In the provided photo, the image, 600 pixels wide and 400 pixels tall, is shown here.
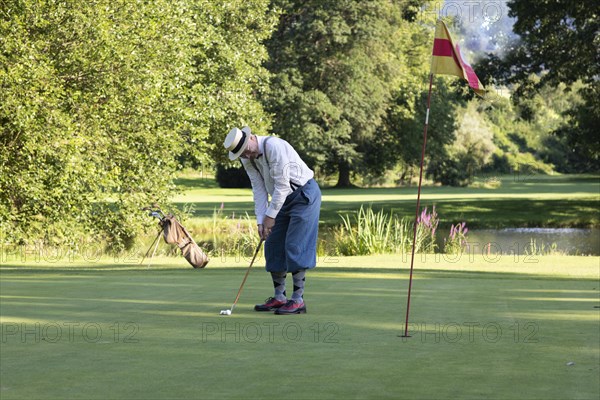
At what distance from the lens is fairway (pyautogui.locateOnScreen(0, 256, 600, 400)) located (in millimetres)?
6215

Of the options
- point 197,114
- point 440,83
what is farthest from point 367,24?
point 197,114

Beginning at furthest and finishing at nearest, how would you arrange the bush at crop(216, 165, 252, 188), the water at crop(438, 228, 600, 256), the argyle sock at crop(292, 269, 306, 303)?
the bush at crop(216, 165, 252, 188)
the water at crop(438, 228, 600, 256)
the argyle sock at crop(292, 269, 306, 303)

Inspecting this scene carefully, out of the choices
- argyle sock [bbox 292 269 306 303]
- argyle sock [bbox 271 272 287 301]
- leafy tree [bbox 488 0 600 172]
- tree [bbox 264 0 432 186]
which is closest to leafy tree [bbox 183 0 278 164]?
leafy tree [bbox 488 0 600 172]

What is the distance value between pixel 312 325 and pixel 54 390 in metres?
3.34

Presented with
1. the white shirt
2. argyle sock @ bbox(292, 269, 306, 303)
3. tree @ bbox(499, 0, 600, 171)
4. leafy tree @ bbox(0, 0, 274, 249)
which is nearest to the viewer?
the white shirt

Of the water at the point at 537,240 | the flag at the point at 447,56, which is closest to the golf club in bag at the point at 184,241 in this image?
the flag at the point at 447,56

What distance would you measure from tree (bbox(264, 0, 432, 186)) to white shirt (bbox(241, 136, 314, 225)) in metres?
39.5

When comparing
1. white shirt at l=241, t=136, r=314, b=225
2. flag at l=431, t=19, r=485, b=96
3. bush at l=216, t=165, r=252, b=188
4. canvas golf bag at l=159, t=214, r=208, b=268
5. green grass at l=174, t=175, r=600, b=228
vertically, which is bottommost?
bush at l=216, t=165, r=252, b=188

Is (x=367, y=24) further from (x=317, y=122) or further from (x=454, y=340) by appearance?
(x=454, y=340)

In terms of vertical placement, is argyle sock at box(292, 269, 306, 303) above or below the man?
below

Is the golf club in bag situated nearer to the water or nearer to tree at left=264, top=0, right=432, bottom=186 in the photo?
the water

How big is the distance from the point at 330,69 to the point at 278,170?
46.3 meters

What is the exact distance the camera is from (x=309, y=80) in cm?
5528

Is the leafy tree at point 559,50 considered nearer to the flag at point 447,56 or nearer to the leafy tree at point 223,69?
the leafy tree at point 223,69
